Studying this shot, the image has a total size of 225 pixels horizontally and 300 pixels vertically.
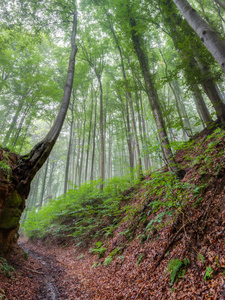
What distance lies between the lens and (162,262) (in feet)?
10.9

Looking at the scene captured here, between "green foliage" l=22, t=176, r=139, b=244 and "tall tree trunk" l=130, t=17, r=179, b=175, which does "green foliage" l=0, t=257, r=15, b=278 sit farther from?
"tall tree trunk" l=130, t=17, r=179, b=175

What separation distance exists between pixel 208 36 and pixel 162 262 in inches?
206

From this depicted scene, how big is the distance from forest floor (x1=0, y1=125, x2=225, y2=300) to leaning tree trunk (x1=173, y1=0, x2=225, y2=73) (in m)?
2.20

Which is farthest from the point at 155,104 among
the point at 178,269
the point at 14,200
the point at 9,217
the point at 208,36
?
the point at 9,217

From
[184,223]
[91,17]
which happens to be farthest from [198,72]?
[91,17]

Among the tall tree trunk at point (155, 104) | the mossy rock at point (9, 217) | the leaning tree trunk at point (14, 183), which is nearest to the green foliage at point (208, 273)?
the tall tree trunk at point (155, 104)

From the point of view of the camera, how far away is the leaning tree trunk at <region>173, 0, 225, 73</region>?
3260 millimetres

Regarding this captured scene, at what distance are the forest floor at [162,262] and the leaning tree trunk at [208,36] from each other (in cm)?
220

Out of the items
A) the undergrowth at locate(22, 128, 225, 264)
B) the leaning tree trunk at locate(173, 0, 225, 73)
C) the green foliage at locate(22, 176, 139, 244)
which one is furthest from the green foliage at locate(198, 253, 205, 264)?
the green foliage at locate(22, 176, 139, 244)

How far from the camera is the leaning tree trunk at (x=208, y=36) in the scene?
3260mm

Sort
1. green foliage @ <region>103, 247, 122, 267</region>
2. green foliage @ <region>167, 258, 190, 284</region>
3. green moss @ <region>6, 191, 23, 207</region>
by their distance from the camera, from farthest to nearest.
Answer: green foliage @ <region>103, 247, 122, 267</region>, green moss @ <region>6, 191, 23, 207</region>, green foliage @ <region>167, 258, 190, 284</region>

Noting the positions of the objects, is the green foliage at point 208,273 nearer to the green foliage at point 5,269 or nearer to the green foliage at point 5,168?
the green foliage at point 5,269

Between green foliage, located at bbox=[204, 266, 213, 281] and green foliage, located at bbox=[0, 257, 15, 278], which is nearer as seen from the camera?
green foliage, located at bbox=[204, 266, 213, 281]

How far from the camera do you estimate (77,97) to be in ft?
60.9
